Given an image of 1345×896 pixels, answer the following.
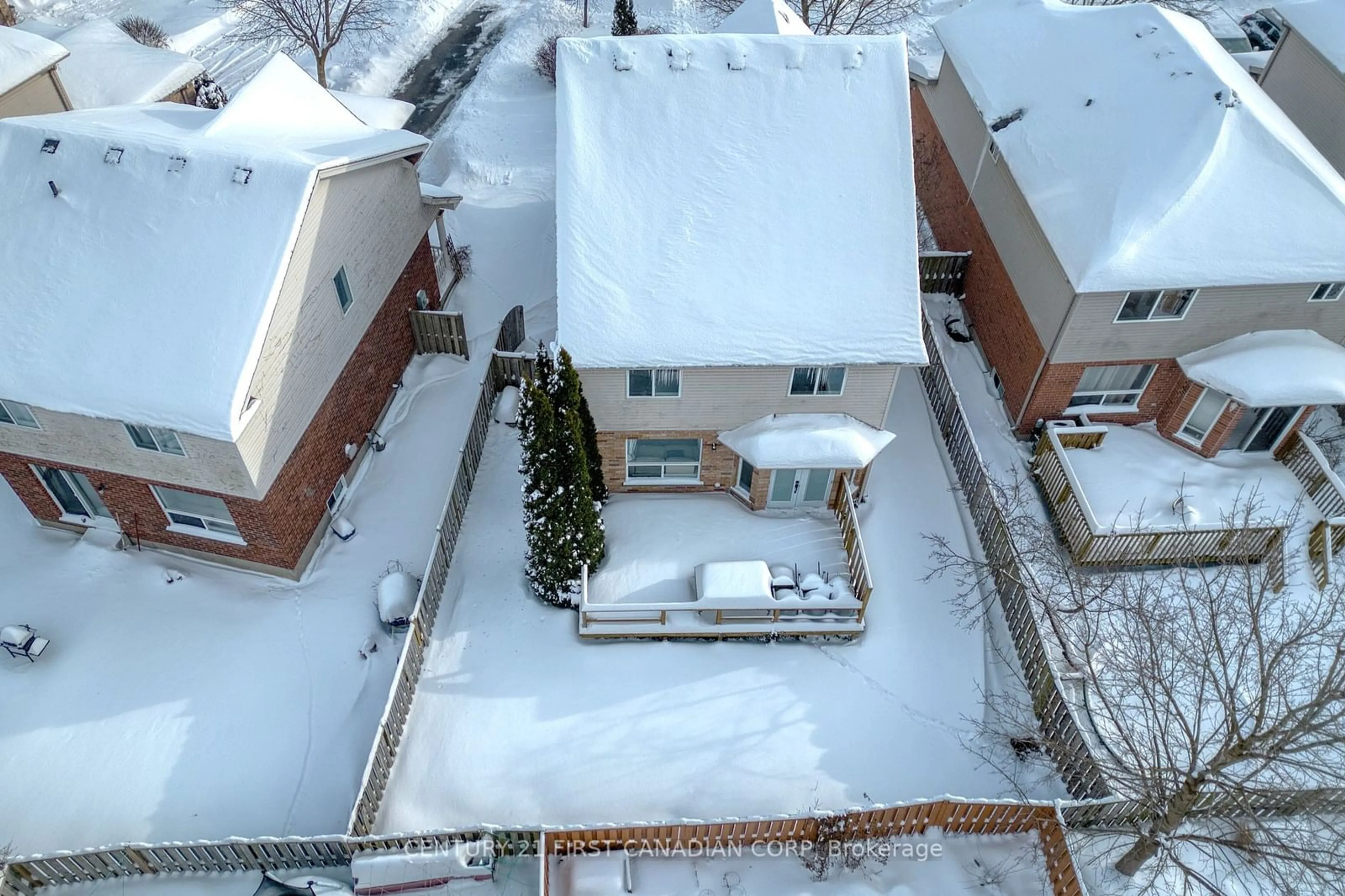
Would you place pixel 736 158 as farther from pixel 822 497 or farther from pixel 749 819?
pixel 749 819

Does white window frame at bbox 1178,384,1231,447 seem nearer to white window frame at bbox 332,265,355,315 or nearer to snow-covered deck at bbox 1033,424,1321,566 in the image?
snow-covered deck at bbox 1033,424,1321,566

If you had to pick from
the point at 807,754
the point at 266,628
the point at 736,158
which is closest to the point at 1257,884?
the point at 807,754

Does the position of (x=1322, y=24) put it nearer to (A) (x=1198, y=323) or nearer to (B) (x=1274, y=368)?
(A) (x=1198, y=323)

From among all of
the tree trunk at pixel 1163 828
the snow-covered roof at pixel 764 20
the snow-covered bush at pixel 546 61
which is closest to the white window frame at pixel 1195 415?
the tree trunk at pixel 1163 828

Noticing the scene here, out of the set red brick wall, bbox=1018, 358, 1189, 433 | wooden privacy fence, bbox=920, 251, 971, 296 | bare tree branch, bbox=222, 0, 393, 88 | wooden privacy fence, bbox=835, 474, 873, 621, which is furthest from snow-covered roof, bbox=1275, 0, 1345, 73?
bare tree branch, bbox=222, 0, 393, 88

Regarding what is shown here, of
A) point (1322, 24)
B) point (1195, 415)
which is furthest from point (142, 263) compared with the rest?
point (1322, 24)

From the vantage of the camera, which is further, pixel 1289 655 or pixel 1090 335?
pixel 1090 335
